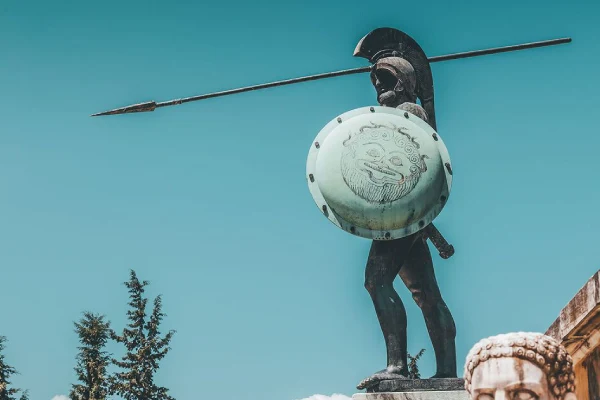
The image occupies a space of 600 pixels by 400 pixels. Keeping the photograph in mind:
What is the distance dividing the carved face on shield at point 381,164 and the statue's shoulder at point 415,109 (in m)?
0.41

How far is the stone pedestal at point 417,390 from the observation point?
Result: 6789 mm

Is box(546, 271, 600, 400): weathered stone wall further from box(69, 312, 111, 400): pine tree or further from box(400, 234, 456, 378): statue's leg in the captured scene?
box(69, 312, 111, 400): pine tree

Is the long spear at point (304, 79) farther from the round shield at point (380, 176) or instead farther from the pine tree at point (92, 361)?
the pine tree at point (92, 361)

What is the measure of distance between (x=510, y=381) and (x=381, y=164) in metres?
3.49

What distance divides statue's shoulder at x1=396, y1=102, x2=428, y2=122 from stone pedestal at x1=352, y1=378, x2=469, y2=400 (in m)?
2.05

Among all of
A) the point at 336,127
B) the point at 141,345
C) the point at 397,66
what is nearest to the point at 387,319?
the point at 336,127

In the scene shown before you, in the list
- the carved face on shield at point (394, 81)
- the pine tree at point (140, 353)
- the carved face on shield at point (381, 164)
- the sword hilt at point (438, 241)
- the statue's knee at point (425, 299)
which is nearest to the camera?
the carved face on shield at point (381, 164)

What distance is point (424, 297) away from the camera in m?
7.56

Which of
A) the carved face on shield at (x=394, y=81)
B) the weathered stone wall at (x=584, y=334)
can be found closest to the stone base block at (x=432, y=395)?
the weathered stone wall at (x=584, y=334)

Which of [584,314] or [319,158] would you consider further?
[319,158]

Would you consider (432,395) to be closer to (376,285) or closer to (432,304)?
(432,304)

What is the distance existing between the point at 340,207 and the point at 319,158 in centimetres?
41

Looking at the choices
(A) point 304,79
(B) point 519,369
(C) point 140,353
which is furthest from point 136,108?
(C) point 140,353

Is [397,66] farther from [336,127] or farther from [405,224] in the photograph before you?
[405,224]
